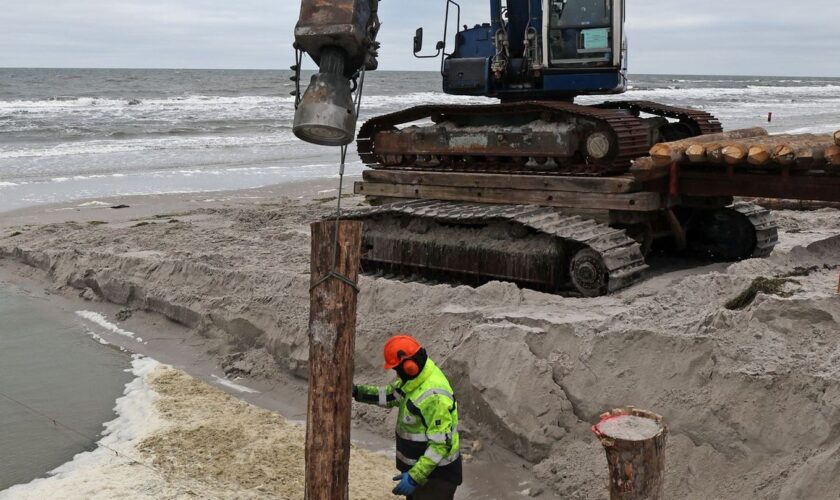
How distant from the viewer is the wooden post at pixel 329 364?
472cm

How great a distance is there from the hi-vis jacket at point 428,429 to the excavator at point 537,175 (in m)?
3.51

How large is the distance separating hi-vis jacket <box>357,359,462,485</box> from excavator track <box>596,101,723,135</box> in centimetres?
579

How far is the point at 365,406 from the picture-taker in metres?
7.01

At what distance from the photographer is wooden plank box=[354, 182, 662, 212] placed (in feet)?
28.3

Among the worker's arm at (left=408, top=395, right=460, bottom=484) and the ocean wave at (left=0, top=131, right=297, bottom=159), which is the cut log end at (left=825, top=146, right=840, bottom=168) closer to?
the worker's arm at (left=408, top=395, right=460, bottom=484)

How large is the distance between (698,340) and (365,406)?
2715 millimetres

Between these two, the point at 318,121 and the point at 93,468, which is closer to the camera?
the point at 318,121

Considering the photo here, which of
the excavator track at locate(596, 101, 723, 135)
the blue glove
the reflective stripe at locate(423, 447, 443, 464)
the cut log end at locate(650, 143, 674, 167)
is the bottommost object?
the blue glove

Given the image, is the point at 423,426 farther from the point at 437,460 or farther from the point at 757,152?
the point at 757,152

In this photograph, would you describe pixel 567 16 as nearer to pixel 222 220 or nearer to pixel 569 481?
pixel 569 481

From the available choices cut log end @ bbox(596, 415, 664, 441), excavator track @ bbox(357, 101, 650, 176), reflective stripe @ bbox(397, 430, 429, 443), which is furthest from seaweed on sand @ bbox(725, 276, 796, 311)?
reflective stripe @ bbox(397, 430, 429, 443)

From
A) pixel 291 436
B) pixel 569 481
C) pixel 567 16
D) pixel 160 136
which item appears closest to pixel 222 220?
pixel 567 16

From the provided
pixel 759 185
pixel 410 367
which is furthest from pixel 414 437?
pixel 759 185

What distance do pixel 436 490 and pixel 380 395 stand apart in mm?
676
